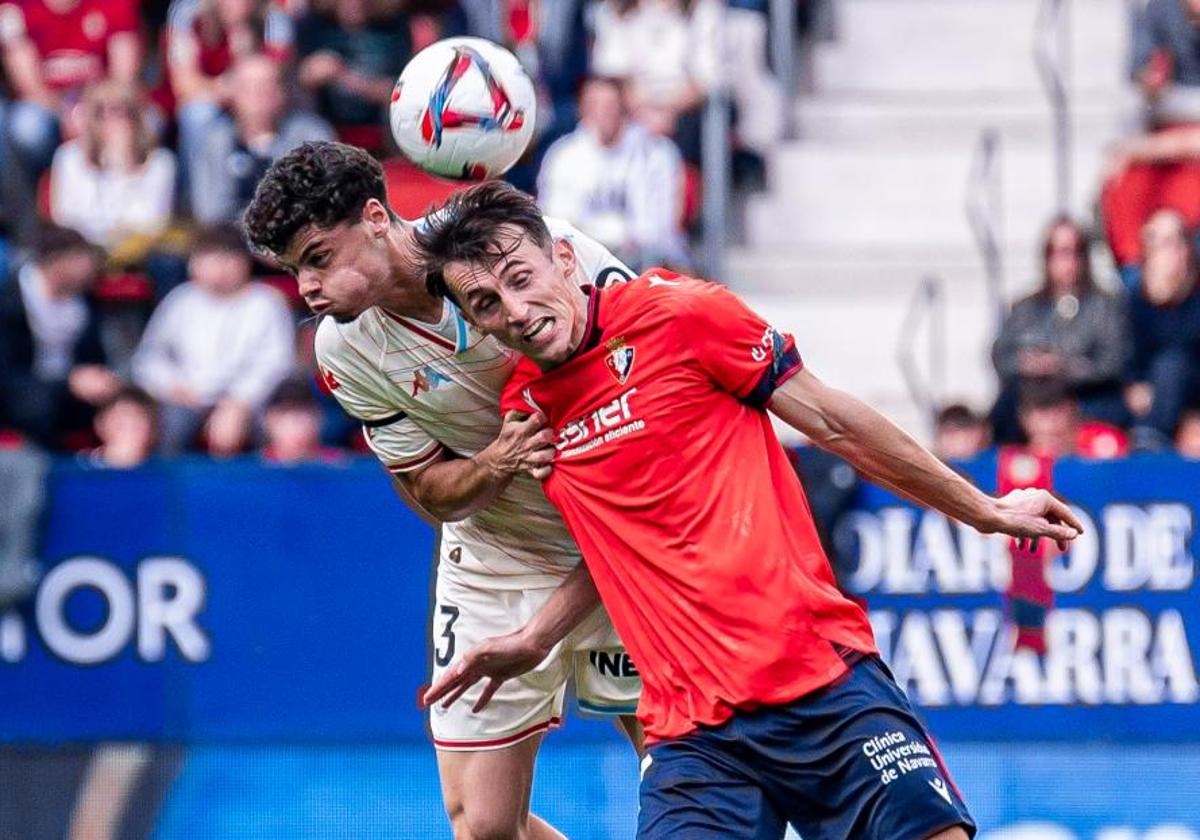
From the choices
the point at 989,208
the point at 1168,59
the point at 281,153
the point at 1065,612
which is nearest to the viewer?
the point at 1065,612

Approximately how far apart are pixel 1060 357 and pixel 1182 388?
0.57m

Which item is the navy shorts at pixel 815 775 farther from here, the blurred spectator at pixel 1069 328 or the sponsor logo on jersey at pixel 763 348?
the blurred spectator at pixel 1069 328

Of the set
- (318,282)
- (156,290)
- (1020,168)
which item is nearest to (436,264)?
(318,282)

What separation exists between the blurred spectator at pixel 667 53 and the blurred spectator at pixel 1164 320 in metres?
A: 2.68

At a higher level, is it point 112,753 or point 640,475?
point 640,475

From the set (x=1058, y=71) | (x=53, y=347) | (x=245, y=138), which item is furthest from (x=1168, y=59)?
(x=53, y=347)

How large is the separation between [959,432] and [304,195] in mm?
4864

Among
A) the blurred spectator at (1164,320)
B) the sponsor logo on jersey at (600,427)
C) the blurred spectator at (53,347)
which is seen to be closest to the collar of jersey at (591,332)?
the sponsor logo on jersey at (600,427)

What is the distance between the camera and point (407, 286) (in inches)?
205

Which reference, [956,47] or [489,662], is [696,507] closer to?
[489,662]

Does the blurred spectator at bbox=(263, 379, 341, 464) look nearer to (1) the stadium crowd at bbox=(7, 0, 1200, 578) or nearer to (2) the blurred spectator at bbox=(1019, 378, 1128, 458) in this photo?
(1) the stadium crowd at bbox=(7, 0, 1200, 578)

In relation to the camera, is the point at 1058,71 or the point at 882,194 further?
the point at 1058,71

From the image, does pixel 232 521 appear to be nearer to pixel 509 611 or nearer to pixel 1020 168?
pixel 509 611

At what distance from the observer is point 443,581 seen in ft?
19.7
